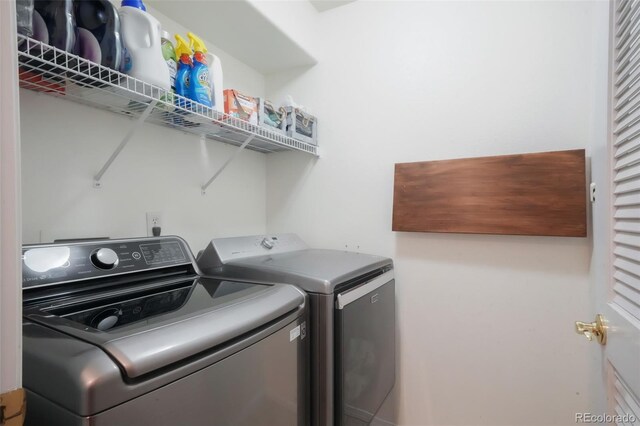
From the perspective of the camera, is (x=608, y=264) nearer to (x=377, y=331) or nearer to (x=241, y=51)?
(x=377, y=331)

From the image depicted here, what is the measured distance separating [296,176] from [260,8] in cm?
95

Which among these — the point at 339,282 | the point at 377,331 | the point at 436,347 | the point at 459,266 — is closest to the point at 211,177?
the point at 339,282

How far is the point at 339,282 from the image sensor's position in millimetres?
1210

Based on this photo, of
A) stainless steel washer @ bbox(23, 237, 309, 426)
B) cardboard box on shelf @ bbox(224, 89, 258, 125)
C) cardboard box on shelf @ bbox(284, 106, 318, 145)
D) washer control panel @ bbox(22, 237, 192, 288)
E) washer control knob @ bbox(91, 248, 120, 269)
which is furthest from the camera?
cardboard box on shelf @ bbox(284, 106, 318, 145)

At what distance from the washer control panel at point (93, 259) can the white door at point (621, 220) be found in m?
1.42

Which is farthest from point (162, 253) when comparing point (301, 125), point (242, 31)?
point (242, 31)

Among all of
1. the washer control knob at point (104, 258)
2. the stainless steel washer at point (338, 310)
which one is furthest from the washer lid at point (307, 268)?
the washer control knob at point (104, 258)

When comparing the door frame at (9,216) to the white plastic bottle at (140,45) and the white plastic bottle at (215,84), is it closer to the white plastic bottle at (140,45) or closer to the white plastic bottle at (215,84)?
the white plastic bottle at (140,45)

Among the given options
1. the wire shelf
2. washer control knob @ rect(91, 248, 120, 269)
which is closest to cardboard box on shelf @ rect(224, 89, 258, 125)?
the wire shelf

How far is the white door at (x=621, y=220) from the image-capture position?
0.77m

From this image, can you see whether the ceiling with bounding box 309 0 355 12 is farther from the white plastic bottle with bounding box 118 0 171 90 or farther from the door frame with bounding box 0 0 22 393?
the door frame with bounding box 0 0 22 393

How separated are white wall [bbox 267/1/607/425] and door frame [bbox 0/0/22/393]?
1613mm

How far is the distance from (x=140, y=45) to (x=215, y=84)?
Result: 33cm

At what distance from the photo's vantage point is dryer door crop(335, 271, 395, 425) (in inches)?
46.9
